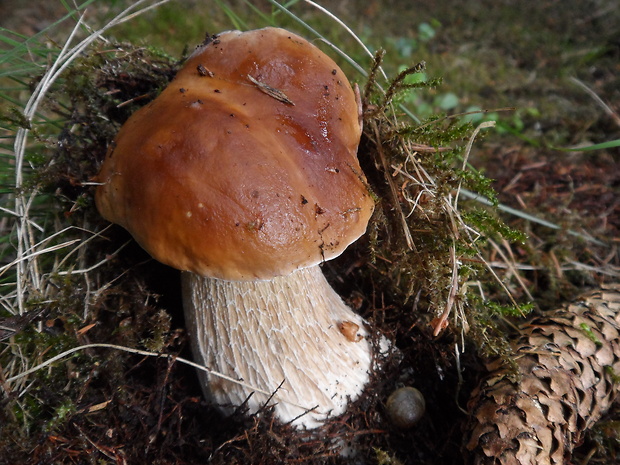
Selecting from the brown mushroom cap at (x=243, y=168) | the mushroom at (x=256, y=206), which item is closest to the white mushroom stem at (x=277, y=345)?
the mushroom at (x=256, y=206)

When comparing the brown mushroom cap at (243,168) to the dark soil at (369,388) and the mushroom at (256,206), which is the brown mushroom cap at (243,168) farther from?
the dark soil at (369,388)

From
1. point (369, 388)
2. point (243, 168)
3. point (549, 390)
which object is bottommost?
point (369, 388)

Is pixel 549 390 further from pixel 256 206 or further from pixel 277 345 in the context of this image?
pixel 256 206

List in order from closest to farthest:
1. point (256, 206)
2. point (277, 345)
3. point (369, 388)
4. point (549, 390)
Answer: point (256, 206) → point (549, 390) → point (277, 345) → point (369, 388)

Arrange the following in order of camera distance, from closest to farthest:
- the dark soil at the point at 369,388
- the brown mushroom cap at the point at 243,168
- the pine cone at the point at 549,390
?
the brown mushroom cap at the point at 243,168, the pine cone at the point at 549,390, the dark soil at the point at 369,388

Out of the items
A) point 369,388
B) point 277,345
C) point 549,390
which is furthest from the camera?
point 369,388

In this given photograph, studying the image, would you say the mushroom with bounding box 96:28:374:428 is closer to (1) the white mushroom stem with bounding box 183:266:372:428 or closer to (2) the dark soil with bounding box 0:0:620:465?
(1) the white mushroom stem with bounding box 183:266:372:428

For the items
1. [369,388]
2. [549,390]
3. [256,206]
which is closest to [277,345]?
[369,388]
